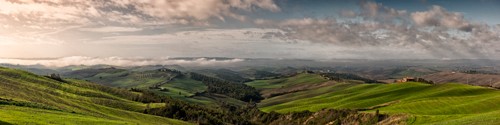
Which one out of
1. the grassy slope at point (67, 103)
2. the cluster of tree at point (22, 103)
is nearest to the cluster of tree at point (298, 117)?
the grassy slope at point (67, 103)

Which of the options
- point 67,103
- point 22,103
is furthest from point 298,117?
point 22,103

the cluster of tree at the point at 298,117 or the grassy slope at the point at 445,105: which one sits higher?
the grassy slope at the point at 445,105

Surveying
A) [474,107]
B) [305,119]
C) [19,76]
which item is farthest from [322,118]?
[19,76]

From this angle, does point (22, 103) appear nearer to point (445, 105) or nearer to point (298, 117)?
point (445, 105)

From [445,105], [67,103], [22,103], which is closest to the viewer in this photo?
[22,103]

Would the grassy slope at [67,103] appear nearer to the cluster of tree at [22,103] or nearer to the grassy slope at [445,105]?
the cluster of tree at [22,103]

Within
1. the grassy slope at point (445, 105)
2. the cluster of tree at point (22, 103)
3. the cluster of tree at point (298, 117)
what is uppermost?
the cluster of tree at point (22, 103)

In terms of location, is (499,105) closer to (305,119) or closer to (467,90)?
(467,90)

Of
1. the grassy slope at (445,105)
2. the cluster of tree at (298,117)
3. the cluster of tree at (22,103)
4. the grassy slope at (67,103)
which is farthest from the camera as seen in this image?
the cluster of tree at (298,117)
